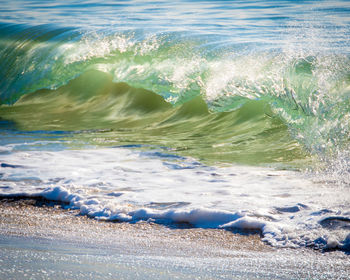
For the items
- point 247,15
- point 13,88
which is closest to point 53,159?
point 13,88

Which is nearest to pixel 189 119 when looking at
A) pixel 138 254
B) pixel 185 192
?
pixel 185 192

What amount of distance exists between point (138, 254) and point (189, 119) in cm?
469

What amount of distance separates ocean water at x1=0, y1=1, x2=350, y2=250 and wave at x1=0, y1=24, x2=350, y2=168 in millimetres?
23

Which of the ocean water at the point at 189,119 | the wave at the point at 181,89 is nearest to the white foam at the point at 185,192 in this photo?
the ocean water at the point at 189,119

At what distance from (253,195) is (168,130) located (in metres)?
3.17

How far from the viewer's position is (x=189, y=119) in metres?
6.96

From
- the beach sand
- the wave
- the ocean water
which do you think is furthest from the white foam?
the wave

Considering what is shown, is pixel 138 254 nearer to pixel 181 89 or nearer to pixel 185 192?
pixel 185 192

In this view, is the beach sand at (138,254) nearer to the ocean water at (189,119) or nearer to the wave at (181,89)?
the ocean water at (189,119)

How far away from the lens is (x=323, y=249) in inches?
97.7

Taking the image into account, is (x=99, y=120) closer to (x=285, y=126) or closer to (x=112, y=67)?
(x=112, y=67)

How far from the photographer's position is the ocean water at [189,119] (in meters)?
3.36

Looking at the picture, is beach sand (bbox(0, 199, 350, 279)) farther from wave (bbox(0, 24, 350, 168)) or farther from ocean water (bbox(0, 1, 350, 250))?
wave (bbox(0, 24, 350, 168))

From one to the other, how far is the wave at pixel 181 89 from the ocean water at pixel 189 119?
0.02 metres
